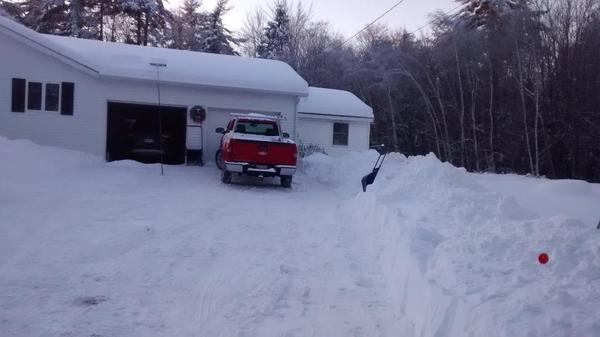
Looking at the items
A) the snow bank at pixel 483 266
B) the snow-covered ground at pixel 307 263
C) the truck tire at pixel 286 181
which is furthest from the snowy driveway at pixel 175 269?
the truck tire at pixel 286 181

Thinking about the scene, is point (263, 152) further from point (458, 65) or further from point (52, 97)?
point (458, 65)

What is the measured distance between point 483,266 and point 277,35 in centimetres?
4847

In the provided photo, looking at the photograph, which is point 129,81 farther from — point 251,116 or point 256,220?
point 256,220

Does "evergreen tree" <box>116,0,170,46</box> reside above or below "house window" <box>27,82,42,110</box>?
above

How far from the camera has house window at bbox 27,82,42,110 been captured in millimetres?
19078

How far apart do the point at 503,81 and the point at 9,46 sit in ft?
83.2

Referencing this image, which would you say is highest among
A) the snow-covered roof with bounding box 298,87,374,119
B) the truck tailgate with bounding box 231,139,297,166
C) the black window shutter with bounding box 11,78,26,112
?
the snow-covered roof with bounding box 298,87,374,119

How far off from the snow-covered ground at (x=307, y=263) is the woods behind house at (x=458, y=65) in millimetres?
14765

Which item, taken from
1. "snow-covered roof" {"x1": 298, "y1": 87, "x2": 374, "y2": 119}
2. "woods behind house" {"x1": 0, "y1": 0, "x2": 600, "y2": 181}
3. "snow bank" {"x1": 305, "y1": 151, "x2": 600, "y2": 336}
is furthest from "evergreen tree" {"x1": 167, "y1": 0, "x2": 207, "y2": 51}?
"snow bank" {"x1": 305, "y1": 151, "x2": 600, "y2": 336}

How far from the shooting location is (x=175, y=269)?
7.53 m

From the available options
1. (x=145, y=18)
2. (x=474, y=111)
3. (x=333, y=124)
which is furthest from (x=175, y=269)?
(x=145, y=18)

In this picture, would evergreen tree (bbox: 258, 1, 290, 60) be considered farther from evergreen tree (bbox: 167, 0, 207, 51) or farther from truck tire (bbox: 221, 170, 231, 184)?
truck tire (bbox: 221, 170, 231, 184)

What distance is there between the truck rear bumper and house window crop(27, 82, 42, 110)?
7.47 metres

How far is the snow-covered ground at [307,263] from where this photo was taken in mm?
5086
